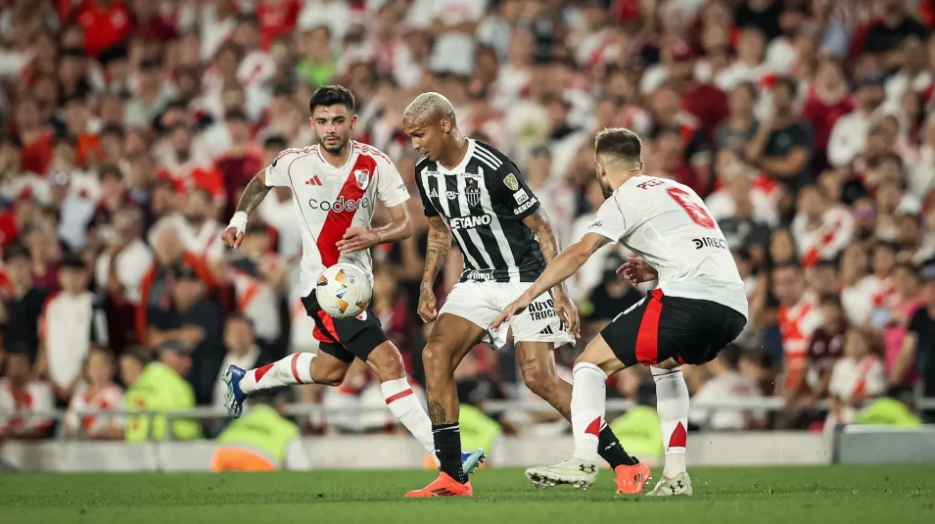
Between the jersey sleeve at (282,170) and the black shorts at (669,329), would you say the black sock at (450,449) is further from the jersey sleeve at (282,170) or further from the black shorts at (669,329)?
the jersey sleeve at (282,170)

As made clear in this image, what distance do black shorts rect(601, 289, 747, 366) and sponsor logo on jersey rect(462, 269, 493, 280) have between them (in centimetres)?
132

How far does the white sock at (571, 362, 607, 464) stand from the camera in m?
8.59

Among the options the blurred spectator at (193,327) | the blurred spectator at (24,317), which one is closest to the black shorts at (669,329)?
the blurred spectator at (193,327)

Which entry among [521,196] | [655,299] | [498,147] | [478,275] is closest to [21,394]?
[498,147]

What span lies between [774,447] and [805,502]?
5585mm

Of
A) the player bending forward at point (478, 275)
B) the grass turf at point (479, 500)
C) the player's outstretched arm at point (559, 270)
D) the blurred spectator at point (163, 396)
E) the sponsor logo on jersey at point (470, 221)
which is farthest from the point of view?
the blurred spectator at point (163, 396)

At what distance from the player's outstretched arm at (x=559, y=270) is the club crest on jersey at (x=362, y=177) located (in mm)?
2413

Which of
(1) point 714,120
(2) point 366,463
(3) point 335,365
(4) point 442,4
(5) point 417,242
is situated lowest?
(2) point 366,463

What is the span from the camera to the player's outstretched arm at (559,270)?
832cm

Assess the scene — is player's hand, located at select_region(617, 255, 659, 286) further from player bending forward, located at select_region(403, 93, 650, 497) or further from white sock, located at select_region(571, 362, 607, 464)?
white sock, located at select_region(571, 362, 607, 464)

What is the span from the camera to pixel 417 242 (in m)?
16.0

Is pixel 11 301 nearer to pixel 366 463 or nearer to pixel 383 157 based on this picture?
pixel 366 463

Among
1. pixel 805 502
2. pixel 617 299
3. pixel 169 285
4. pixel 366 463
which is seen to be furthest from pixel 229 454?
pixel 805 502

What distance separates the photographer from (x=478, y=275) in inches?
385
